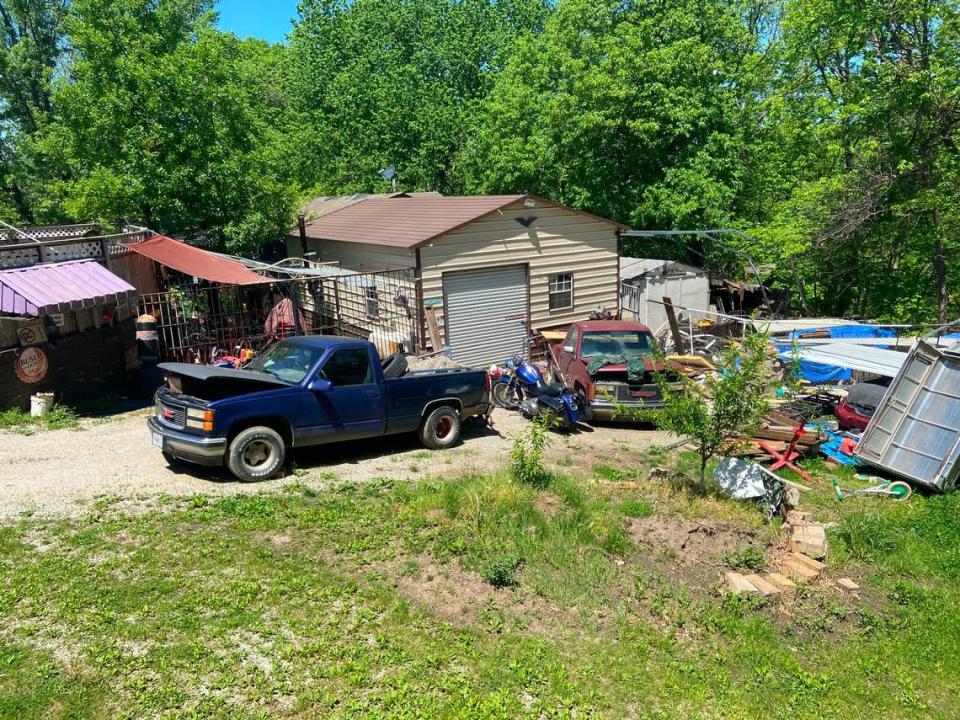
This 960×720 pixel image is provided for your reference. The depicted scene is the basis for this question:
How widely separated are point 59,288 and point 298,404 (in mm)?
5609

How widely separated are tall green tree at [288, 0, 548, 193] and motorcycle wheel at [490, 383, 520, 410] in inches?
815

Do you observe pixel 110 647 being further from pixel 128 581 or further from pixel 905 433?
pixel 905 433

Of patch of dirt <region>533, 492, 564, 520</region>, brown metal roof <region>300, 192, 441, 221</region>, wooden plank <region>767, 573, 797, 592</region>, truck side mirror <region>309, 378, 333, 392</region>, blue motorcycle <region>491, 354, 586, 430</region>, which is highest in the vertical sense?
brown metal roof <region>300, 192, 441, 221</region>

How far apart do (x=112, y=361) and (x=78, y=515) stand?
6.69m

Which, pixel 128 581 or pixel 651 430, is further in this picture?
pixel 651 430

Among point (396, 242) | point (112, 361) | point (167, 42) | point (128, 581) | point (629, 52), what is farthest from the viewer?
point (629, 52)

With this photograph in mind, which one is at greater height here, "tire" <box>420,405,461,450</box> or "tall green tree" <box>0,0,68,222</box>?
"tall green tree" <box>0,0,68,222</box>

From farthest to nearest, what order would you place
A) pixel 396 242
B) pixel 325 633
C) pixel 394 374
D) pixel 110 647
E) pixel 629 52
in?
pixel 629 52 → pixel 396 242 → pixel 394 374 → pixel 325 633 → pixel 110 647

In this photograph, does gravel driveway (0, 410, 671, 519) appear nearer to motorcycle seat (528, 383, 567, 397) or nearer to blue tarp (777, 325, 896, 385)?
motorcycle seat (528, 383, 567, 397)

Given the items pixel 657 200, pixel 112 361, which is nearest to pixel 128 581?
pixel 112 361

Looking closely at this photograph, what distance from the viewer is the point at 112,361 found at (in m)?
13.8

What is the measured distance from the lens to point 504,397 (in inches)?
583

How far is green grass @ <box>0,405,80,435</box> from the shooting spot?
37.6 ft

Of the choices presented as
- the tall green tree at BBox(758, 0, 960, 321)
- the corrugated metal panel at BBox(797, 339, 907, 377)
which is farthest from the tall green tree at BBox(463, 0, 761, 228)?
the corrugated metal panel at BBox(797, 339, 907, 377)
